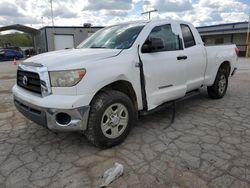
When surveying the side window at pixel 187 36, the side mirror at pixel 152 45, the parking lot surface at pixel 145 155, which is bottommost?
the parking lot surface at pixel 145 155

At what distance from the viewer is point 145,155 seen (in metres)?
3.35

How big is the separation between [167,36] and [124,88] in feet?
4.72

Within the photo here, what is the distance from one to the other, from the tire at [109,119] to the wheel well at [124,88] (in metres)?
0.15

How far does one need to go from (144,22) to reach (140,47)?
2.39 feet

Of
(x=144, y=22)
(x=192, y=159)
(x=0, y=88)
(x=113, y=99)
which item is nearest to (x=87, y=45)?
(x=144, y=22)

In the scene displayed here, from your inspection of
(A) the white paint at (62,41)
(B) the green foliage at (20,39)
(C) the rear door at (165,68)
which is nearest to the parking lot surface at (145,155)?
(C) the rear door at (165,68)

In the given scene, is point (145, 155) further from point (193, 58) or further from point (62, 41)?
point (62, 41)

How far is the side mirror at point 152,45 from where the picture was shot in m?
3.80

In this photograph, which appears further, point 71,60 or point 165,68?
point 165,68

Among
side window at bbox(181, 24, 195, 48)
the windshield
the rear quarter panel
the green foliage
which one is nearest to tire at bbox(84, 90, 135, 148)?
the windshield

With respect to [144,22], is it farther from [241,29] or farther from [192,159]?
[241,29]

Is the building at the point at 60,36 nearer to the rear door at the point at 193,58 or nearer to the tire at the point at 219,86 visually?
the tire at the point at 219,86

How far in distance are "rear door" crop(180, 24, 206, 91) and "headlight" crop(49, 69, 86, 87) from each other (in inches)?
95.7

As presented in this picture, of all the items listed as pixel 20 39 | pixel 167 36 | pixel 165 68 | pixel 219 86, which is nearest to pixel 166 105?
pixel 165 68
